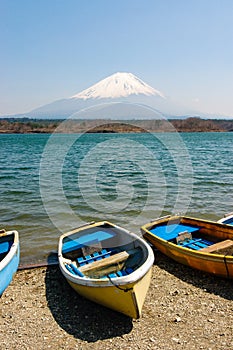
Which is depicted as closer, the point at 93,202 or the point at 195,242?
the point at 195,242

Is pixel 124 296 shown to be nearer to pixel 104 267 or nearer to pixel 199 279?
pixel 104 267

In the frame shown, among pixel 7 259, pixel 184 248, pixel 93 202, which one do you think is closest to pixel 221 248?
pixel 184 248

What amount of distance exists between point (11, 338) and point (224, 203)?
1241cm

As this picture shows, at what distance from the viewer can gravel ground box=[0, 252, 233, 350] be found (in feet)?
17.7

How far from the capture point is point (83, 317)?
6.16 m

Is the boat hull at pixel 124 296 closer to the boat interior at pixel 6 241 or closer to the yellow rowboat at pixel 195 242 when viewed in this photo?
the yellow rowboat at pixel 195 242

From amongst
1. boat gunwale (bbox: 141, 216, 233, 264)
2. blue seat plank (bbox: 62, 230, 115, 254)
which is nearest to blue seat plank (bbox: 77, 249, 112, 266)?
blue seat plank (bbox: 62, 230, 115, 254)

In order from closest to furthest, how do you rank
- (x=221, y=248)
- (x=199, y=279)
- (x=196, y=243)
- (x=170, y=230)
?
1. (x=199, y=279)
2. (x=221, y=248)
3. (x=196, y=243)
4. (x=170, y=230)

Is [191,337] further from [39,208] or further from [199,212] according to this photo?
[39,208]

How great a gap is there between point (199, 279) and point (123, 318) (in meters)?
2.36

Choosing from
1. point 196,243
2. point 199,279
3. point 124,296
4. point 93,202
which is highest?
point 124,296

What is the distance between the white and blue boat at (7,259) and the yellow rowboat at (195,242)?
145 inches

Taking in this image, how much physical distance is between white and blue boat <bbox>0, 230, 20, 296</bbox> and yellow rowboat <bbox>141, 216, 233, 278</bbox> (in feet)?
12.1

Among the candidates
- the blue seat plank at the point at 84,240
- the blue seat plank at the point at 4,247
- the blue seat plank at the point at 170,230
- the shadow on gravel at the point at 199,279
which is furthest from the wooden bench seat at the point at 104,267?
the blue seat plank at the point at 4,247
